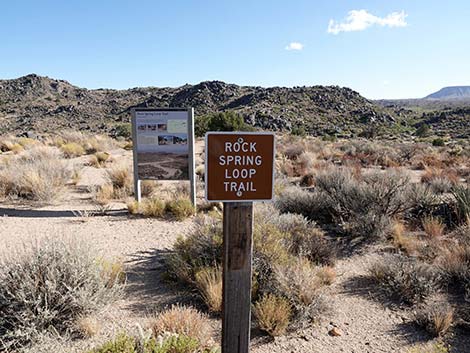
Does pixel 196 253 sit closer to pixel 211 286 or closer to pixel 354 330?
pixel 211 286

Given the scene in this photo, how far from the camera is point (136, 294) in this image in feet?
14.6

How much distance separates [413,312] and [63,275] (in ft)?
13.6

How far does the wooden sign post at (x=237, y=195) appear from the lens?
2279 millimetres

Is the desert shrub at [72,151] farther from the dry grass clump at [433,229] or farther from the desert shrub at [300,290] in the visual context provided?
the dry grass clump at [433,229]

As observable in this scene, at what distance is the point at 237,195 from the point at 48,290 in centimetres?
253

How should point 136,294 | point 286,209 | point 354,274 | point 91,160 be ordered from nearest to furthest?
point 136,294, point 354,274, point 286,209, point 91,160

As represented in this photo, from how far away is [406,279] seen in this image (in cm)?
470

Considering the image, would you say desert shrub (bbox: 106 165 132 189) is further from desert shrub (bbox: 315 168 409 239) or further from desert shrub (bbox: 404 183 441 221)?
desert shrub (bbox: 404 183 441 221)

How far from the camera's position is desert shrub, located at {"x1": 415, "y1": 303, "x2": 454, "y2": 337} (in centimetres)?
380

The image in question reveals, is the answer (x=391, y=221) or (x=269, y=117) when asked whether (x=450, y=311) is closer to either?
(x=391, y=221)

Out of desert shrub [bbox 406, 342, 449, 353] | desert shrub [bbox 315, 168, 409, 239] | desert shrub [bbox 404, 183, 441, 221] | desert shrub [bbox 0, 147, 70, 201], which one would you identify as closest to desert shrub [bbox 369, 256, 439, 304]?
desert shrub [bbox 406, 342, 449, 353]

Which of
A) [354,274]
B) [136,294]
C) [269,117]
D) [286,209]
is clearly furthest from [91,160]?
[269,117]

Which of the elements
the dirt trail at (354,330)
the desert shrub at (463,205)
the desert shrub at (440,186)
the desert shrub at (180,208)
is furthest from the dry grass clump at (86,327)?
the desert shrub at (440,186)

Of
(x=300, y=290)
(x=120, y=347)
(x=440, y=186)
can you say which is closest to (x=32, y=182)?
A: (x=120, y=347)
